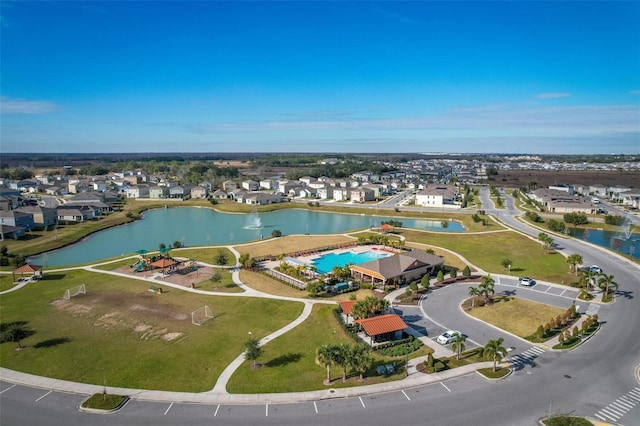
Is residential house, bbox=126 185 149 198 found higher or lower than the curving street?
higher

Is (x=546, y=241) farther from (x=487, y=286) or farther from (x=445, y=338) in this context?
(x=445, y=338)

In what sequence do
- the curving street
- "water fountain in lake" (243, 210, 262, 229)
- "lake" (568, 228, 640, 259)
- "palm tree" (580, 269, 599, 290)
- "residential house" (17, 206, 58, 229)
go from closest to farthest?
the curving street < "palm tree" (580, 269, 599, 290) < "lake" (568, 228, 640, 259) < "residential house" (17, 206, 58, 229) < "water fountain in lake" (243, 210, 262, 229)

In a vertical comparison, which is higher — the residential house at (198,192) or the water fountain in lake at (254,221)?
the residential house at (198,192)

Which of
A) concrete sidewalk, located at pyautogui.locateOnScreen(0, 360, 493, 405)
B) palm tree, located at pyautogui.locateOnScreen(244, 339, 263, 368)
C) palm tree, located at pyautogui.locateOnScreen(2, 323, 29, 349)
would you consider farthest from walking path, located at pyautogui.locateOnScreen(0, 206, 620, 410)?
palm tree, located at pyautogui.locateOnScreen(2, 323, 29, 349)

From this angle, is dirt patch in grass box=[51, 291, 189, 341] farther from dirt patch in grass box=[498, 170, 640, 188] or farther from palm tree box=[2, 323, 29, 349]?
dirt patch in grass box=[498, 170, 640, 188]

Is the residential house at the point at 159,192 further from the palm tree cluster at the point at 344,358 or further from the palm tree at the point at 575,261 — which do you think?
the palm tree cluster at the point at 344,358

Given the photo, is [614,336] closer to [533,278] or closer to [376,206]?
[533,278]

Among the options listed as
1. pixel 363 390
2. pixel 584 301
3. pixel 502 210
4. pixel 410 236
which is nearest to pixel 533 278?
pixel 584 301

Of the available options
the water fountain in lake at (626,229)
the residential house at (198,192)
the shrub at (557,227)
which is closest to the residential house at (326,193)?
the residential house at (198,192)
